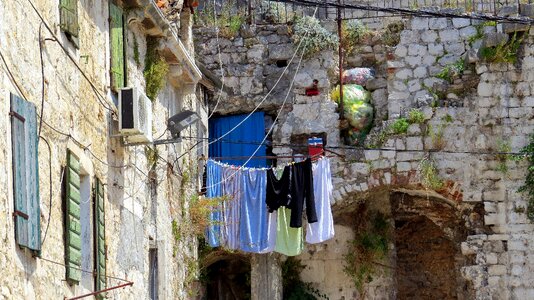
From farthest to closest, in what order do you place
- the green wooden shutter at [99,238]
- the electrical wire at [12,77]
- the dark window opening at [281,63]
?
the dark window opening at [281,63] < the green wooden shutter at [99,238] < the electrical wire at [12,77]

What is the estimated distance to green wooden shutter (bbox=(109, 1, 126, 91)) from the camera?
16.8 meters

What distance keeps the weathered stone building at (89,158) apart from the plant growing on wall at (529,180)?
5442 mm

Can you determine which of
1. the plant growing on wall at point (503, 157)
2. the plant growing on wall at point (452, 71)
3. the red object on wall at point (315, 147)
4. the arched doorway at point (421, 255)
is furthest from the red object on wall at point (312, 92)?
the plant growing on wall at point (503, 157)

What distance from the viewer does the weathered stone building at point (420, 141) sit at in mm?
A: 23781

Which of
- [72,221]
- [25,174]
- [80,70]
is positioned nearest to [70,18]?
[80,70]

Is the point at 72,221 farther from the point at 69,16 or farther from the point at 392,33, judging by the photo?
the point at 392,33

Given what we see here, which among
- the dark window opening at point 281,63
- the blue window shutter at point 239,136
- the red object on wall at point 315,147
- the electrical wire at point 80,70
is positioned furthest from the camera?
the dark window opening at point 281,63

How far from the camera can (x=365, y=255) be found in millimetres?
24781

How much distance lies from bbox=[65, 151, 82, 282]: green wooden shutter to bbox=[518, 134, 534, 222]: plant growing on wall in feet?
34.6

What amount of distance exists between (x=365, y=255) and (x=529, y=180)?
2.97 metres

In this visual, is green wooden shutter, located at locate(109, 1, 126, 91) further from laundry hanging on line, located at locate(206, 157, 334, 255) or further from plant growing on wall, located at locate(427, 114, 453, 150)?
plant growing on wall, located at locate(427, 114, 453, 150)

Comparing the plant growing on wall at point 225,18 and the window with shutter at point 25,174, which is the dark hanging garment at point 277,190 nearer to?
the plant growing on wall at point 225,18

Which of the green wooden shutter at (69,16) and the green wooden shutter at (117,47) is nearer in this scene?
the green wooden shutter at (69,16)

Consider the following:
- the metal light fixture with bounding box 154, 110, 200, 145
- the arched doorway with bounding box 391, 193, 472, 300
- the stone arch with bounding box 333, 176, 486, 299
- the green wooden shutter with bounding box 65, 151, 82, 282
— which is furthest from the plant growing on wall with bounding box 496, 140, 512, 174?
the green wooden shutter with bounding box 65, 151, 82, 282
